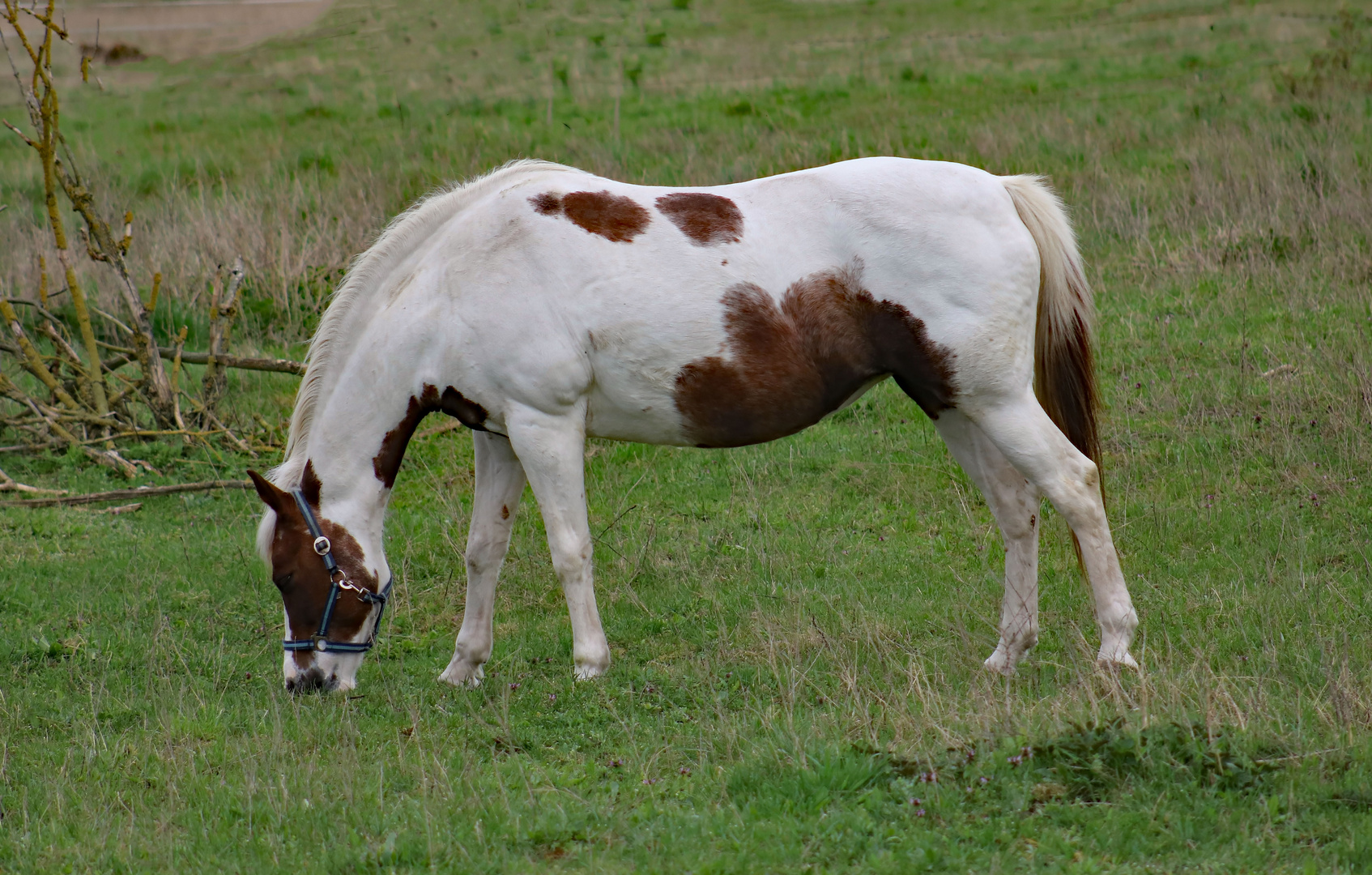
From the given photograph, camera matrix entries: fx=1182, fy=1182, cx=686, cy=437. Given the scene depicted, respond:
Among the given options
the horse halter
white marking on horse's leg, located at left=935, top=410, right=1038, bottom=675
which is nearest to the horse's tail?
white marking on horse's leg, located at left=935, top=410, right=1038, bottom=675

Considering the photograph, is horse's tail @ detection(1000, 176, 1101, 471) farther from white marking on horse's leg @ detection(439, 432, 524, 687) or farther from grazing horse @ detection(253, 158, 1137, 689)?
white marking on horse's leg @ detection(439, 432, 524, 687)

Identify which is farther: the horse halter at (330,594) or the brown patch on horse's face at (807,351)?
the horse halter at (330,594)

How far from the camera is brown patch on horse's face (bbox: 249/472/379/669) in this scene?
4594 millimetres

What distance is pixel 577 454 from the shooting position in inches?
180

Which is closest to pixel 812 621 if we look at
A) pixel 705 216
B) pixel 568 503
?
pixel 568 503

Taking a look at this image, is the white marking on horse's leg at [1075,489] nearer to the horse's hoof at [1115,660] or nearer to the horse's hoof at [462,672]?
the horse's hoof at [1115,660]

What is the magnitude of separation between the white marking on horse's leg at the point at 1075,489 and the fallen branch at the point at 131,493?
198 inches

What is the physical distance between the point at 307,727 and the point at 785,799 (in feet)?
6.21

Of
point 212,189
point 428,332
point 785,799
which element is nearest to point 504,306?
point 428,332

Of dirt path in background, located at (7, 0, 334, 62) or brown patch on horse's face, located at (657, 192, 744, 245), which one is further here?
dirt path in background, located at (7, 0, 334, 62)

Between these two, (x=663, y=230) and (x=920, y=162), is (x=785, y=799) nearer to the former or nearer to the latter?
(x=663, y=230)

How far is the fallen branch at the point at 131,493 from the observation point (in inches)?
288

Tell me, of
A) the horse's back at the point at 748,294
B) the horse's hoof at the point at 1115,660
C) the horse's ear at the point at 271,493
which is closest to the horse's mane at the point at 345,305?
the horse's ear at the point at 271,493

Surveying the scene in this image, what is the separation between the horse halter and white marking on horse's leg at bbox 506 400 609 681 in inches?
30.1
